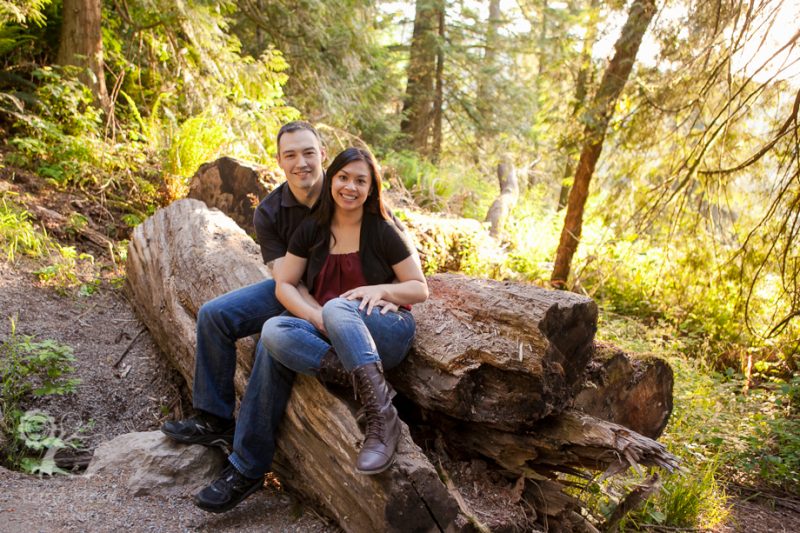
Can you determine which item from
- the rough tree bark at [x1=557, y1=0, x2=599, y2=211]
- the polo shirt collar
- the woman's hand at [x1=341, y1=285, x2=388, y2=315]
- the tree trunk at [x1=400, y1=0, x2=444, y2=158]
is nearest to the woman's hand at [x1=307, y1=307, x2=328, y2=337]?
the woman's hand at [x1=341, y1=285, x2=388, y2=315]

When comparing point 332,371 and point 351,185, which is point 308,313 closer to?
point 332,371

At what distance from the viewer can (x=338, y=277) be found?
333 centimetres

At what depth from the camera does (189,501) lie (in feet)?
10.5

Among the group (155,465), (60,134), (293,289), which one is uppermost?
(60,134)

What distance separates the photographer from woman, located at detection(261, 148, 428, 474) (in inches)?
108

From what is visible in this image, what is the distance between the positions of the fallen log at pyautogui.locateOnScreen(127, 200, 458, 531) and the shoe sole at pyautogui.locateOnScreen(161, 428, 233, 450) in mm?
326

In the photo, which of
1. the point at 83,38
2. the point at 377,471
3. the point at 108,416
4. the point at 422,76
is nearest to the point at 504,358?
the point at 377,471

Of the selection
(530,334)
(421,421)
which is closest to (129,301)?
(421,421)

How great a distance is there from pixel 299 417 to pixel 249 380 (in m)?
0.35

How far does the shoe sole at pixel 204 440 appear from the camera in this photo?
3.36m

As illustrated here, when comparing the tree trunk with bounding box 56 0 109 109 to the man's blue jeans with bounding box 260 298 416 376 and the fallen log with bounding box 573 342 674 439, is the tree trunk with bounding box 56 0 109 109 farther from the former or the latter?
the fallen log with bounding box 573 342 674 439

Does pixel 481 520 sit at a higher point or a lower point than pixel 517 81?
lower

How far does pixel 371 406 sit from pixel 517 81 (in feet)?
44.7

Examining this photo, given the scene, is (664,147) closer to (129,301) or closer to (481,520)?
(481,520)
